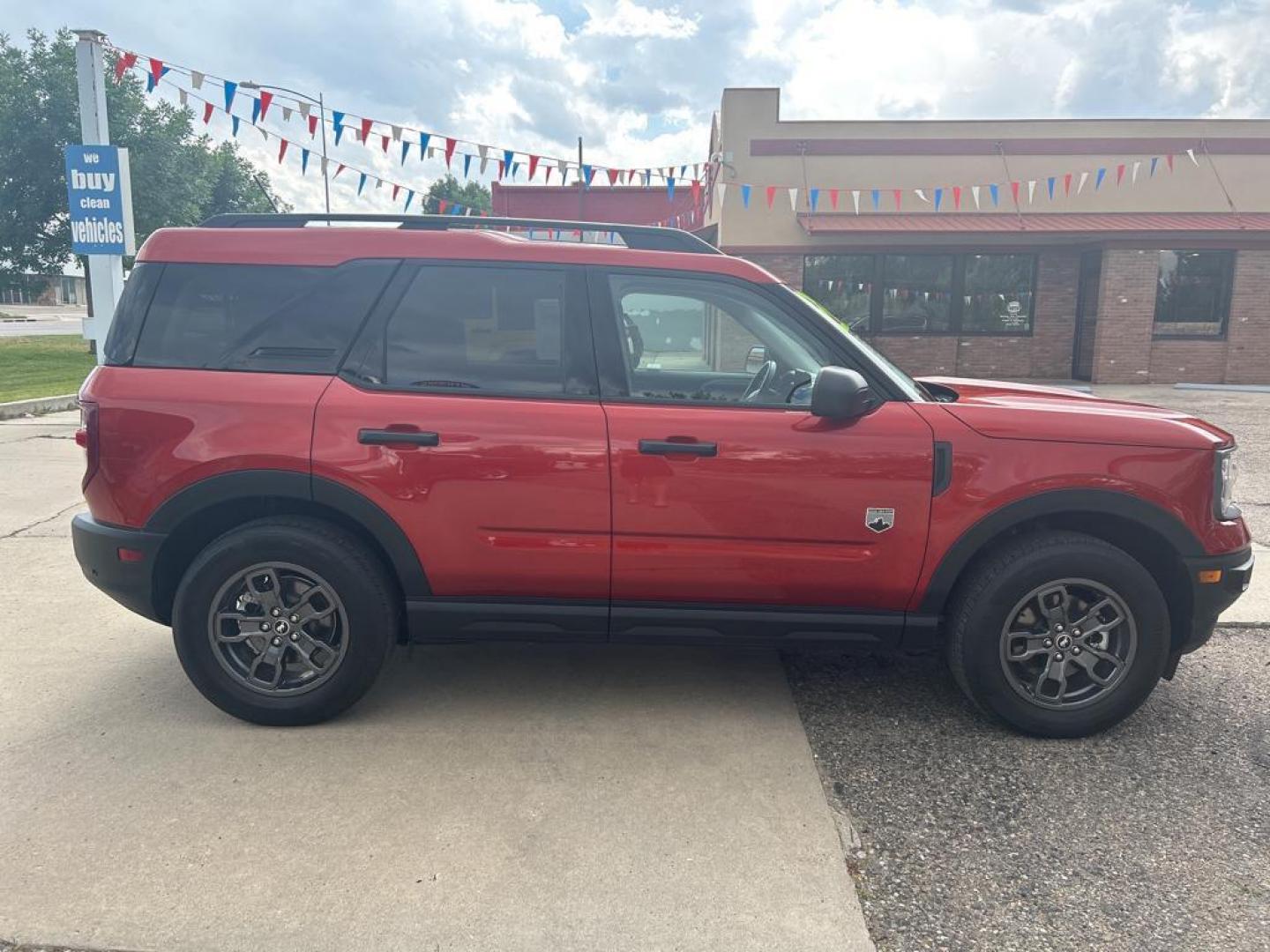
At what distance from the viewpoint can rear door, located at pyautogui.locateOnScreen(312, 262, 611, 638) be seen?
3176mm

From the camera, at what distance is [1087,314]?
1836 cm

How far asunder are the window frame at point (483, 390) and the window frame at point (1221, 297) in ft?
57.5

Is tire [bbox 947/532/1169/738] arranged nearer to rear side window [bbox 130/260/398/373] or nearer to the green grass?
rear side window [bbox 130/260/398/373]

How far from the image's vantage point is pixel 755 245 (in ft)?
59.0

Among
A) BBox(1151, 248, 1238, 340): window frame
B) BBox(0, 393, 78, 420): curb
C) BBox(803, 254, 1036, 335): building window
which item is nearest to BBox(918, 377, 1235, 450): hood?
BBox(0, 393, 78, 420): curb

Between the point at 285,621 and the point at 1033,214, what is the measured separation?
18.4 metres

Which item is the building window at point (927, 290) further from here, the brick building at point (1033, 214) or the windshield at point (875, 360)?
the windshield at point (875, 360)

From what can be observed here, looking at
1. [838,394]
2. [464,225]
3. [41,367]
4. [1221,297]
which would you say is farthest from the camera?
[41,367]

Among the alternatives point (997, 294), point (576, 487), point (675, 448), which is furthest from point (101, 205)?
point (997, 294)

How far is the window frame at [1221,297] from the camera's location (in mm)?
17125

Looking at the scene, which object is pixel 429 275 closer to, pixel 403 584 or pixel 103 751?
pixel 403 584

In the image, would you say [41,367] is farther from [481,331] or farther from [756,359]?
[756,359]

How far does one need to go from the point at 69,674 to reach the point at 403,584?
5.82 feet

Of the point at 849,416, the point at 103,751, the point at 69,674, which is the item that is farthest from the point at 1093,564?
the point at 69,674
